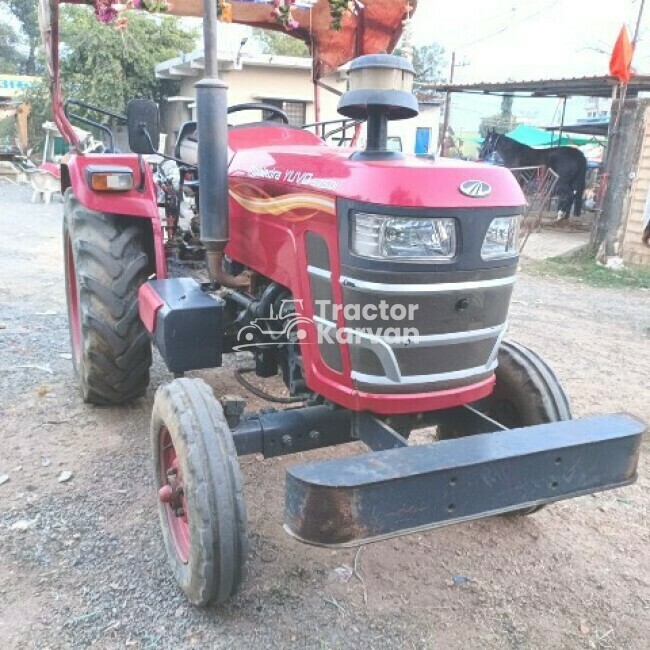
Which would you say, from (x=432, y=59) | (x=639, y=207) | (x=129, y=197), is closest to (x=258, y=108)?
(x=129, y=197)

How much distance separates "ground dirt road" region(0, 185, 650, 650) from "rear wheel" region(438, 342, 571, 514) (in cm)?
36

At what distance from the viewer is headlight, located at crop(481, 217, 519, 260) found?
7.05 ft

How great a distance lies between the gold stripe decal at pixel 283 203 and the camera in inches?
87.7

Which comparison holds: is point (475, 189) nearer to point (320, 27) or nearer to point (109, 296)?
point (109, 296)

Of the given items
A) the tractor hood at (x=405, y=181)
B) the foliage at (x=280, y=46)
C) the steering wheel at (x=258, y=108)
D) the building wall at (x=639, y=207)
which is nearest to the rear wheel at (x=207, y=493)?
the tractor hood at (x=405, y=181)

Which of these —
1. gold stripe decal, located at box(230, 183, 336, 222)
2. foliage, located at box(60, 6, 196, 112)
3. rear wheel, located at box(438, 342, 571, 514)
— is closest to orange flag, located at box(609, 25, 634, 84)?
rear wheel, located at box(438, 342, 571, 514)

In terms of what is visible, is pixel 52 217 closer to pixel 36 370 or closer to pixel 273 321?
pixel 36 370

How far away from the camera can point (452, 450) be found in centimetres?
194

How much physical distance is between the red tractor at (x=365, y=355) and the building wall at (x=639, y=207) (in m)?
7.41

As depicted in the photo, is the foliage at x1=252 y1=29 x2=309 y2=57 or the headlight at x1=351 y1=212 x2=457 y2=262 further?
the foliage at x1=252 y1=29 x2=309 y2=57

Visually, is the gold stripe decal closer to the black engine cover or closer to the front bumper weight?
the black engine cover

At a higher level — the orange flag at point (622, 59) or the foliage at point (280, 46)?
the foliage at point (280, 46)

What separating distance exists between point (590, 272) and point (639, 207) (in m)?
1.16

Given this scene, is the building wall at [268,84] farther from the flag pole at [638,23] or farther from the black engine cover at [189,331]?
the black engine cover at [189,331]
